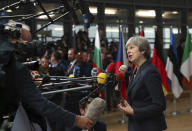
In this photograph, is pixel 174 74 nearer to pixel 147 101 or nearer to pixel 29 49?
pixel 147 101

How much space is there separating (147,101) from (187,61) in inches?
237

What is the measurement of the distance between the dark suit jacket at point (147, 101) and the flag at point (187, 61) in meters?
5.85

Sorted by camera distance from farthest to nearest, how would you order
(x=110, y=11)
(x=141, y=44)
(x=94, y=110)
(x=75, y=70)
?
(x=110, y=11) → (x=75, y=70) → (x=141, y=44) → (x=94, y=110)

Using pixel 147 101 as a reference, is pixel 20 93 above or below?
above

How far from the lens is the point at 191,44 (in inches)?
338

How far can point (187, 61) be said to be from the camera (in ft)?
28.0

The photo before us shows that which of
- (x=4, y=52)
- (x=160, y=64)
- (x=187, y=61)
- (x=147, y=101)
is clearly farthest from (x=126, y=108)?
(x=187, y=61)

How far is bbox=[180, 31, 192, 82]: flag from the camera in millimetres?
8492

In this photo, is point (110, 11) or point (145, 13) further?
point (145, 13)

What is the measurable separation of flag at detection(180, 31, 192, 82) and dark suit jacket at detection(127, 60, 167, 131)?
585 centimetres

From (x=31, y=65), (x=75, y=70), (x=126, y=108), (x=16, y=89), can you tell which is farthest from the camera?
(x=75, y=70)

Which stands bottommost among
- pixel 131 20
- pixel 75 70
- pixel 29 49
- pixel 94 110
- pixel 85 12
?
pixel 75 70

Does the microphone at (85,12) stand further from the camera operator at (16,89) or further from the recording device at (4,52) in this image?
the recording device at (4,52)

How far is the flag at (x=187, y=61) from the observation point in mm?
8492
